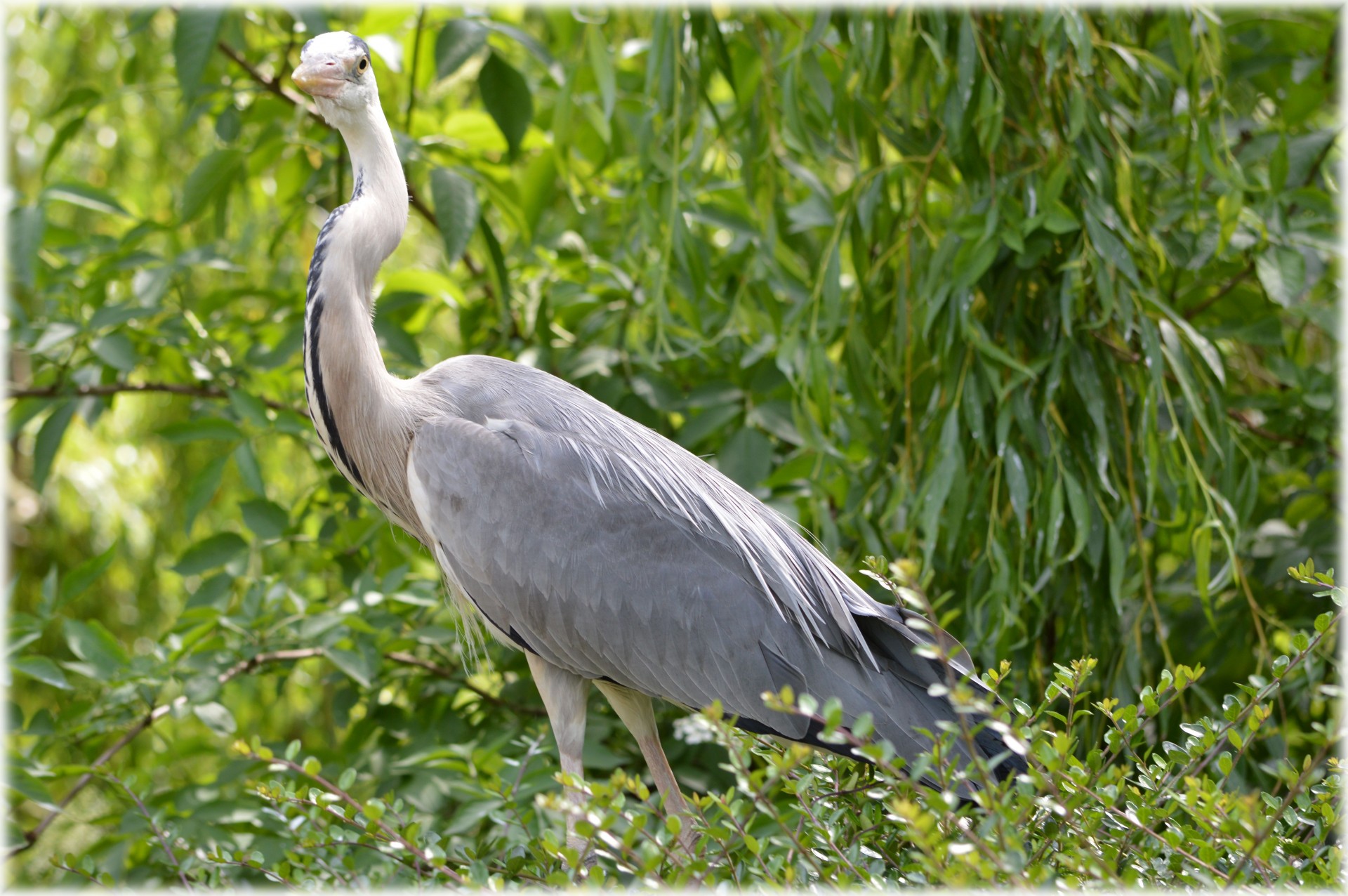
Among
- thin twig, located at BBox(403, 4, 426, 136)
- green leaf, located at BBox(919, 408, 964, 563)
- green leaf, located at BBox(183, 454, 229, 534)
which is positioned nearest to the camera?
green leaf, located at BBox(919, 408, 964, 563)

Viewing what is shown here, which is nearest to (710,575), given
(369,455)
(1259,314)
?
(369,455)

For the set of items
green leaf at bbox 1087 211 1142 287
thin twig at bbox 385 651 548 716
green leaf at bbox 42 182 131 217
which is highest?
green leaf at bbox 42 182 131 217

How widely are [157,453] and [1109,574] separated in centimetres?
413

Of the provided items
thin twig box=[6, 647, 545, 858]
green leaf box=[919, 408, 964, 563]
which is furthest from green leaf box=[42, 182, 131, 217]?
green leaf box=[919, 408, 964, 563]

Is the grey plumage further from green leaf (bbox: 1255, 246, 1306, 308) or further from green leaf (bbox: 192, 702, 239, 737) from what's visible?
green leaf (bbox: 1255, 246, 1306, 308)

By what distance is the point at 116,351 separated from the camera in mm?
2777

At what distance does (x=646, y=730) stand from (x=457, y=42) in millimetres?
1743

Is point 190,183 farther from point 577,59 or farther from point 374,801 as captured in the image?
point 374,801

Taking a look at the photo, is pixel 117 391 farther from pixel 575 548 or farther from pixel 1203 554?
pixel 1203 554

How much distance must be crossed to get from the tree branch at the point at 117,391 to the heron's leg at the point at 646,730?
124cm

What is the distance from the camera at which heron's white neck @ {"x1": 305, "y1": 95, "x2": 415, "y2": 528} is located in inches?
84.7

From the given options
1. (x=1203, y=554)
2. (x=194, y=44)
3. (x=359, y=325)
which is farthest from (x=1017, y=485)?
(x=194, y=44)

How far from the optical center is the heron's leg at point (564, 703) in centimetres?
216

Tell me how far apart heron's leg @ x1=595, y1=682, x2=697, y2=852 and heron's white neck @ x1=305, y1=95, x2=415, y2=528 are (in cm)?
63
